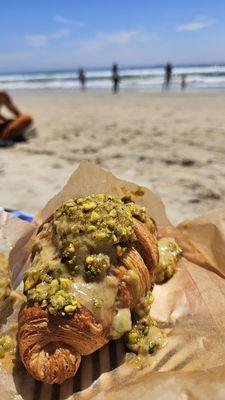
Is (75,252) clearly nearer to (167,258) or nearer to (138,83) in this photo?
(167,258)

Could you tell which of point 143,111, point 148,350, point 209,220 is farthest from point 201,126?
point 148,350

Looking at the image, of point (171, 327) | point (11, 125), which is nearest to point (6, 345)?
point (171, 327)

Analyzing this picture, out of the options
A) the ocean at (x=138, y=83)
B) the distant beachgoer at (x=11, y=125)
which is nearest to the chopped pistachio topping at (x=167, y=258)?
the distant beachgoer at (x=11, y=125)

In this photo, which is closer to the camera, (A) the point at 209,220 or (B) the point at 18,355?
(B) the point at 18,355

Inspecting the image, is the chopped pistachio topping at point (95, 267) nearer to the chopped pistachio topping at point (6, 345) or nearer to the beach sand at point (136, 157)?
the chopped pistachio topping at point (6, 345)

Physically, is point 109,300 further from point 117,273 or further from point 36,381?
point 36,381
